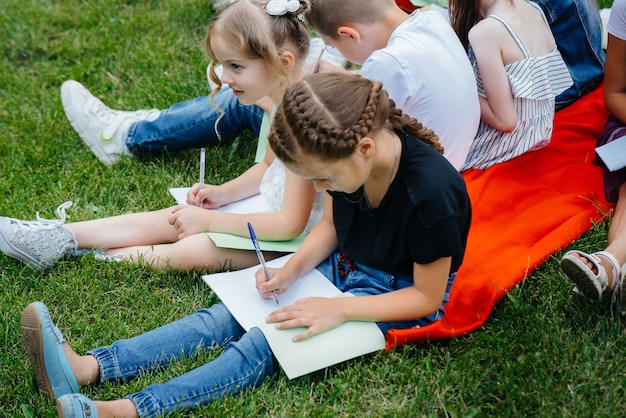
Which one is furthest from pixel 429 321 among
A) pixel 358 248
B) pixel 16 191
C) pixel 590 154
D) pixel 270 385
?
pixel 16 191

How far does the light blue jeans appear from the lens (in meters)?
2.25

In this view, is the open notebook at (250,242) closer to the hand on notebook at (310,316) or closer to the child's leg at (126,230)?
the child's leg at (126,230)

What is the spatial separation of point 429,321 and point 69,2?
3.59 metres

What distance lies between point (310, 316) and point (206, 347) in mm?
381

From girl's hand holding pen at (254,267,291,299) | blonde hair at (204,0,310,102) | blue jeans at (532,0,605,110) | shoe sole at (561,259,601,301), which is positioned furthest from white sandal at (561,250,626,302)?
blonde hair at (204,0,310,102)

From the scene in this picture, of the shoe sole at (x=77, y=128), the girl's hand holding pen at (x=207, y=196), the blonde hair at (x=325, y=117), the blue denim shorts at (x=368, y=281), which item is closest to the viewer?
the blonde hair at (x=325, y=117)

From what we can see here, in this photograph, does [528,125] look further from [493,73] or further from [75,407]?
[75,407]

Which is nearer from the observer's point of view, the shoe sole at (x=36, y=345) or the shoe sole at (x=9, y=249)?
the shoe sole at (x=36, y=345)

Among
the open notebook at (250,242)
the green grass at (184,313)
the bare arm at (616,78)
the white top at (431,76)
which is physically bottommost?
the green grass at (184,313)

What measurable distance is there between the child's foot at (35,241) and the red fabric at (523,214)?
1.31 m

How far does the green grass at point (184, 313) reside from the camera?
223cm

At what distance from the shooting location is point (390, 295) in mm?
2373

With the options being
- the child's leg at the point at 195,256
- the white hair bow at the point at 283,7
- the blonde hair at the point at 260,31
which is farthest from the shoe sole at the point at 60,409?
the white hair bow at the point at 283,7

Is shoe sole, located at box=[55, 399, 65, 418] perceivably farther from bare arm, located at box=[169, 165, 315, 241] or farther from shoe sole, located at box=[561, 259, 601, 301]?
shoe sole, located at box=[561, 259, 601, 301]
